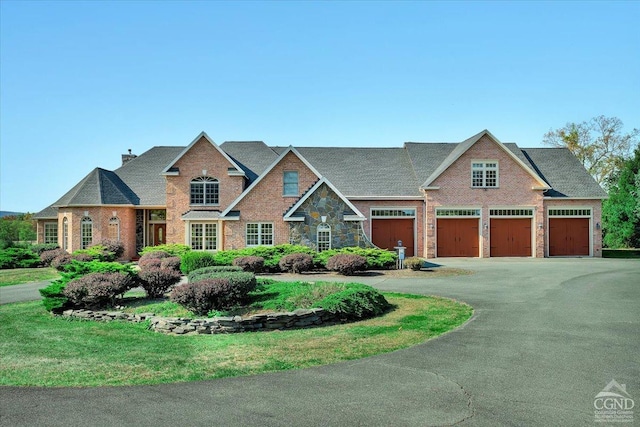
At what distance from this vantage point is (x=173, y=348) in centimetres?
1013

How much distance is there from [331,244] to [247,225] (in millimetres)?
5250

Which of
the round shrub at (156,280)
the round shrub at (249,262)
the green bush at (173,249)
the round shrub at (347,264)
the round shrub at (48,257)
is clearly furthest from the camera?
the round shrub at (48,257)

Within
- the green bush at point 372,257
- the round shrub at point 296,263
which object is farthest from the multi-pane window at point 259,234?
the round shrub at point 296,263

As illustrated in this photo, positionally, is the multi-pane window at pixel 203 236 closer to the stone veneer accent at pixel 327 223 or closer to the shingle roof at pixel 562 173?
the stone veneer accent at pixel 327 223

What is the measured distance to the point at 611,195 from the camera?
1646 inches

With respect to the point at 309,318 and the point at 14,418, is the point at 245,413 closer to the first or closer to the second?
the point at 14,418

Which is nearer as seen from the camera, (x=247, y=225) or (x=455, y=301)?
(x=455, y=301)

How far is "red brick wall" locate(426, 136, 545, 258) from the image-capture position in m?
33.2

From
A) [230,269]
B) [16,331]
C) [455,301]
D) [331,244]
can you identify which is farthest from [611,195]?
[16,331]

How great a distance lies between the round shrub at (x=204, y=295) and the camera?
12.8 metres

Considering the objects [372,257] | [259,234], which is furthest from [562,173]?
[259,234]
